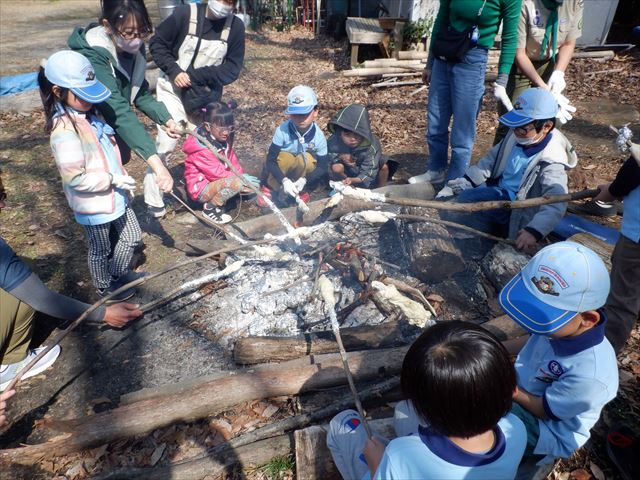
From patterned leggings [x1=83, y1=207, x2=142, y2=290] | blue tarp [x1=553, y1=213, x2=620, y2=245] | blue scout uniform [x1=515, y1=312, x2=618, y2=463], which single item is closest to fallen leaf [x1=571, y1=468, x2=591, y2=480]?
blue scout uniform [x1=515, y1=312, x2=618, y2=463]

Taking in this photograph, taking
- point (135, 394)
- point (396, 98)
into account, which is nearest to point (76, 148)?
point (135, 394)

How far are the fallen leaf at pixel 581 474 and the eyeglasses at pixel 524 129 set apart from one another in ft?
9.03

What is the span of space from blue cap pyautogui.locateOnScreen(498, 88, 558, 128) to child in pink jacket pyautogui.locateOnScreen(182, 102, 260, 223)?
3180 mm

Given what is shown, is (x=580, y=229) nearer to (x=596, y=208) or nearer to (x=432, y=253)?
(x=596, y=208)

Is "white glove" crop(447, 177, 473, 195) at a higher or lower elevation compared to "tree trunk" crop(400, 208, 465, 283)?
higher

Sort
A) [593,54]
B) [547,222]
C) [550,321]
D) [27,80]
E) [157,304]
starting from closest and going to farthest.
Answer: [550,321] → [547,222] → [157,304] → [27,80] → [593,54]

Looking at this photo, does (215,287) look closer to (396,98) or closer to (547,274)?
(547,274)

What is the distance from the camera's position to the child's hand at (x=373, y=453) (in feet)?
6.79

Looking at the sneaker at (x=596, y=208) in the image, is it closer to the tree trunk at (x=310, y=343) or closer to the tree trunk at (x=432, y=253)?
the tree trunk at (x=432, y=253)

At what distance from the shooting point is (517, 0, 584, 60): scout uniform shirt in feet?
14.9

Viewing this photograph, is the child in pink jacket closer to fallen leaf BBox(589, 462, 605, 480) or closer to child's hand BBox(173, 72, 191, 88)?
child's hand BBox(173, 72, 191, 88)

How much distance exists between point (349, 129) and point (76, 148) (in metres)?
3.09

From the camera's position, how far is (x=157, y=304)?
4.02m

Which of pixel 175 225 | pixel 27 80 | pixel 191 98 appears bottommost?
pixel 175 225
